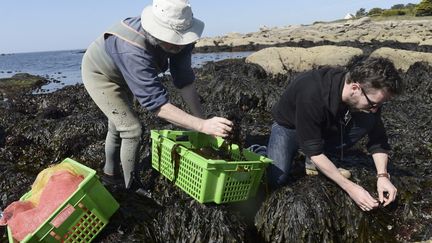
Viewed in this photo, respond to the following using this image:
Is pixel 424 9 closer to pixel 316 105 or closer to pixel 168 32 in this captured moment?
pixel 316 105

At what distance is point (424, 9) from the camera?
132ft

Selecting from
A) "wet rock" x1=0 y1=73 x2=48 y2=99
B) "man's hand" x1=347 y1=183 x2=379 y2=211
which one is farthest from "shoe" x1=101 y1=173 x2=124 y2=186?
"wet rock" x1=0 y1=73 x2=48 y2=99

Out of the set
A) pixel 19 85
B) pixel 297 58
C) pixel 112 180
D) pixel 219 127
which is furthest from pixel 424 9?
pixel 219 127

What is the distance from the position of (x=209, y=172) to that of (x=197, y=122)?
367 millimetres

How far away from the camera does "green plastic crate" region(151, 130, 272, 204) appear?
302 cm

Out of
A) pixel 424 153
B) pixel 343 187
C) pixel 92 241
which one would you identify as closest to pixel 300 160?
pixel 343 187

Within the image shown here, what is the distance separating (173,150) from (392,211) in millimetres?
1950

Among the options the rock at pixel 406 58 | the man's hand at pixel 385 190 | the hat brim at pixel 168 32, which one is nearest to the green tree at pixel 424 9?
the rock at pixel 406 58

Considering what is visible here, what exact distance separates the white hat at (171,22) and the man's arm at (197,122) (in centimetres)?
49

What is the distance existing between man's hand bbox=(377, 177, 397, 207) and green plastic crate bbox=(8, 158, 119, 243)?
2.14 m

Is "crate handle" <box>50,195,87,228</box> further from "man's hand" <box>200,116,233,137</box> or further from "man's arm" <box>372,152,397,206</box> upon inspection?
"man's arm" <box>372,152,397,206</box>

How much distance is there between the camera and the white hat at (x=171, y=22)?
299 cm

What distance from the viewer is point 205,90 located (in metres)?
8.88

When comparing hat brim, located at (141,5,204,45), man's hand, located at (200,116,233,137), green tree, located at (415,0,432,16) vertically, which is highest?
hat brim, located at (141,5,204,45)
